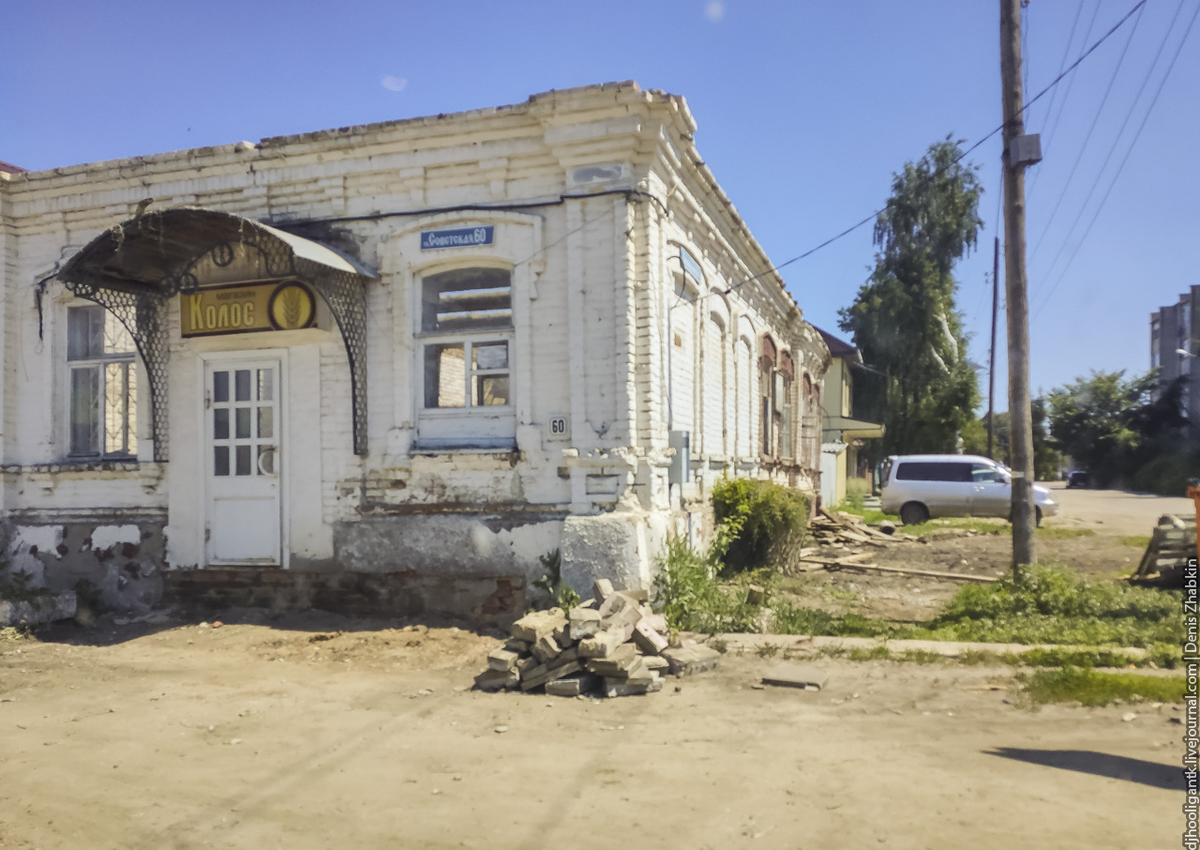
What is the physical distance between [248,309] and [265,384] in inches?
32.7

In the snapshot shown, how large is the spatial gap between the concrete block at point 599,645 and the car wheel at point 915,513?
16.6 meters

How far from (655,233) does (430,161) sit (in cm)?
245

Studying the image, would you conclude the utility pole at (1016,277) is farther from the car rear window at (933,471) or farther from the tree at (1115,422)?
the tree at (1115,422)

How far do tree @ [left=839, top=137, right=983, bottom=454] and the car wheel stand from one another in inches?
636

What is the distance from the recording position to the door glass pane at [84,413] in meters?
10.3

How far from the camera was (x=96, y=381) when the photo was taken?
10.3 m

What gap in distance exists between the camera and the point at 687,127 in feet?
28.9

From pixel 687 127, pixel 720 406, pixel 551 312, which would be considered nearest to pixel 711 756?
pixel 551 312

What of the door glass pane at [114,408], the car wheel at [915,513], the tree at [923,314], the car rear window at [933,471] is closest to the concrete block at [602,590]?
the door glass pane at [114,408]

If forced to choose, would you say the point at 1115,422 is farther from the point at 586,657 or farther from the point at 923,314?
the point at 586,657

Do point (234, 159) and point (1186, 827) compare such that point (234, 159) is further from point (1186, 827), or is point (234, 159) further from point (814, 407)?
point (814, 407)

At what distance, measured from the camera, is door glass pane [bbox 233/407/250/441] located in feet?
30.8

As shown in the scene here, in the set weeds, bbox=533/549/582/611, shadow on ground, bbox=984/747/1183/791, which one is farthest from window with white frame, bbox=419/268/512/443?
shadow on ground, bbox=984/747/1183/791

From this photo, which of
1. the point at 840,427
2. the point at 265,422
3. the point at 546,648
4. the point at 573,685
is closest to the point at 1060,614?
the point at 573,685
